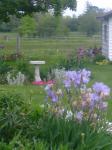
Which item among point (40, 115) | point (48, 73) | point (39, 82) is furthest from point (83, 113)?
point (48, 73)

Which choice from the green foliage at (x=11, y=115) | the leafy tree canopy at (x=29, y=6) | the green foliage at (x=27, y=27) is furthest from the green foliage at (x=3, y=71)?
the green foliage at (x=27, y=27)

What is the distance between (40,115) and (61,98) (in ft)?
2.80

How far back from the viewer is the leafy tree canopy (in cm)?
1926

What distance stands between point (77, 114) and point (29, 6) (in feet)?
48.5

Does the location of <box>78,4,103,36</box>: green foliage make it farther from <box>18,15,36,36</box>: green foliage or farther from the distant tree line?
<box>18,15,36,36</box>: green foliage

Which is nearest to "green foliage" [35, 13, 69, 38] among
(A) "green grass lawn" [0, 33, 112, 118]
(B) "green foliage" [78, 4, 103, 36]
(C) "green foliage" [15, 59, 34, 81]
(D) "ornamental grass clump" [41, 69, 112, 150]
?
(A) "green grass lawn" [0, 33, 112, 118]

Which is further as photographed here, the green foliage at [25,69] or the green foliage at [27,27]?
the green foliage at [27,27]

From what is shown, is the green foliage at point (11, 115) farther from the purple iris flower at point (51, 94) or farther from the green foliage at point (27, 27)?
the green foliage at point (27, 27)

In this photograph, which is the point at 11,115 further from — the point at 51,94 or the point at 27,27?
the point at 27,27

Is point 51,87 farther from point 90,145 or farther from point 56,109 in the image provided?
point 90,145

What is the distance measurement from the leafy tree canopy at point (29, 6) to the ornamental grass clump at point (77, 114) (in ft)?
43.7

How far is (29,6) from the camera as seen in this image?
2041cm

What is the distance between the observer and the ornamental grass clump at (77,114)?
5.83 m

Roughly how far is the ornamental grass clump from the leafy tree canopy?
13.3m
